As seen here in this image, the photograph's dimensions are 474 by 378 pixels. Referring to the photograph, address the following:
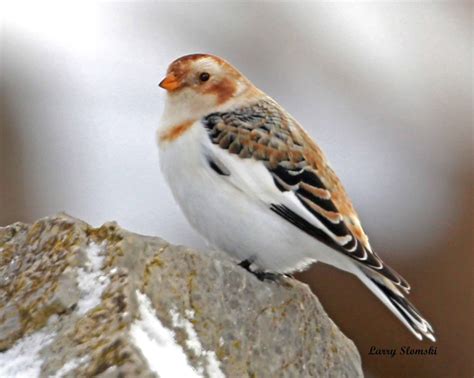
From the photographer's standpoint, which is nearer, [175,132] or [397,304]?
[397,304]

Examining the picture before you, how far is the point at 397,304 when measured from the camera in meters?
2.76

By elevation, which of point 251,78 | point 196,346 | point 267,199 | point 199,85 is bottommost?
point 196,346

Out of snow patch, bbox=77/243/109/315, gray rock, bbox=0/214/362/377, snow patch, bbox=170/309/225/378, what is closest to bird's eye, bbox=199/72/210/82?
gray rock, bbox=0/214/362/377

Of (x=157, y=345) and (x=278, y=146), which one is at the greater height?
(x=278, y=146)

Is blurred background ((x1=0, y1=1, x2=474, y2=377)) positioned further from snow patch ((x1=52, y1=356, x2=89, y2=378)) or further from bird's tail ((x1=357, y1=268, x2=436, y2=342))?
snow patch ((x1=52, y1=356, x2=89, y2=378))

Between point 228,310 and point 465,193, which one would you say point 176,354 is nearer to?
point 228,310

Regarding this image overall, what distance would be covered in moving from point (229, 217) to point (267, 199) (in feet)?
0.41

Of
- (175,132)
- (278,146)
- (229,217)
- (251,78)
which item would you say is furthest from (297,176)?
(251,78)

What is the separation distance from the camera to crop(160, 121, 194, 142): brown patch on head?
2.95 m

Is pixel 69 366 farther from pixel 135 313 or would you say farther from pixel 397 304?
pixel 397 304

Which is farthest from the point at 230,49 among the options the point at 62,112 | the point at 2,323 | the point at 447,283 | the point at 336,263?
the point at 2,323

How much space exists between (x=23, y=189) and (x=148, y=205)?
65cm
